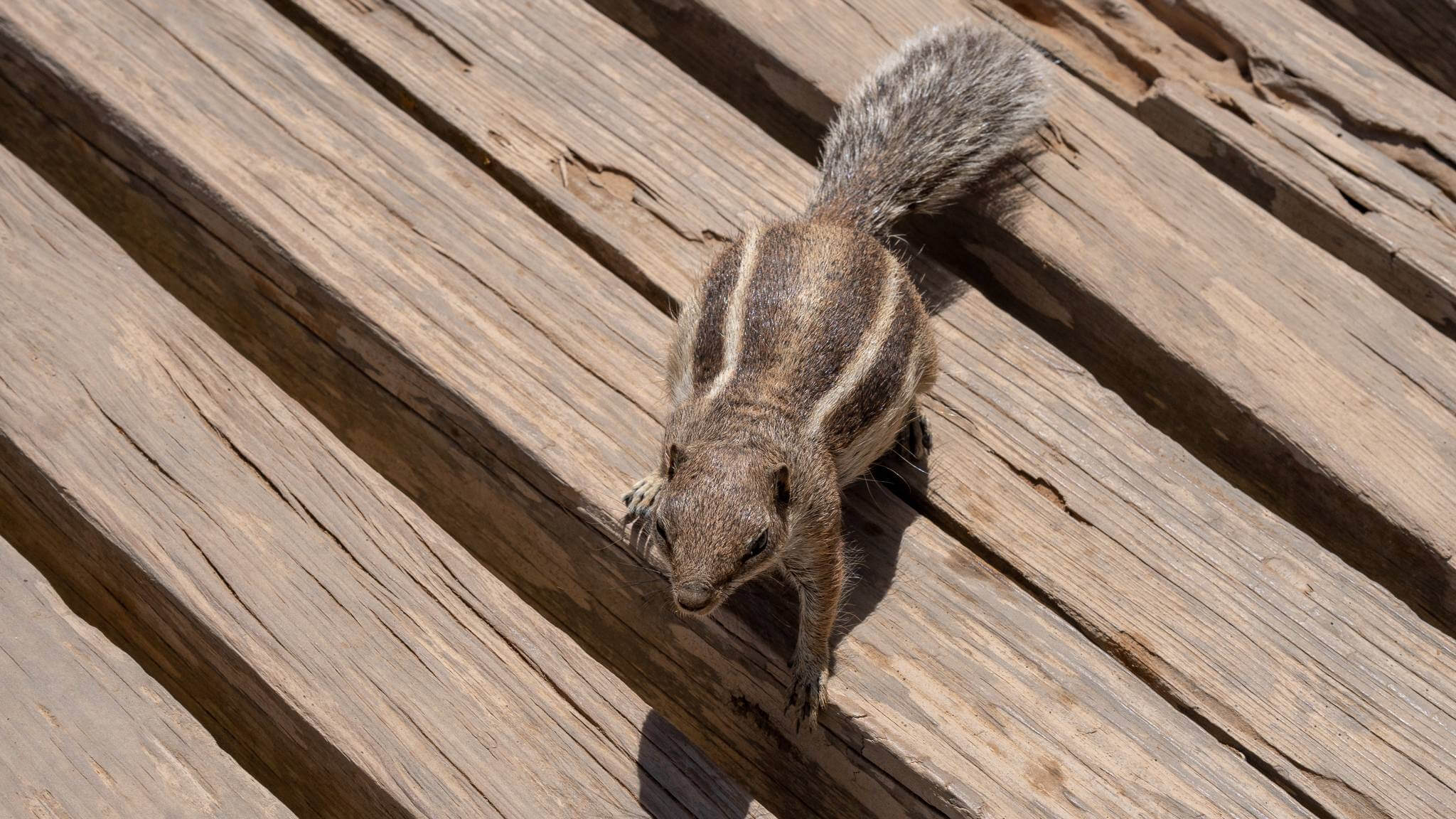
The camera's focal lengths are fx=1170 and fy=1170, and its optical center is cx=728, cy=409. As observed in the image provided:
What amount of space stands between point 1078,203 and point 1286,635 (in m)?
1.39

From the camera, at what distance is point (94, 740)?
2.46 metres

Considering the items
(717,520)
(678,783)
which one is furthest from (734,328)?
(678,783)

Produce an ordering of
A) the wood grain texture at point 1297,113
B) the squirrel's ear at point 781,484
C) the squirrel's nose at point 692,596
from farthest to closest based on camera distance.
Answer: the wood grain texture at point 1297,113
the squirrel's ear at point 781,484
the squirrel's nose at point 692,596

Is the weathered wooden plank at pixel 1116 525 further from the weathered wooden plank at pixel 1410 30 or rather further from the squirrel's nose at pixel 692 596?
the weathered wooden plank at pixel 1410 30

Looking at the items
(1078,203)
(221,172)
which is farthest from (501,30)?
(1078,203)

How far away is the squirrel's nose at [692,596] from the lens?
2.55 metres

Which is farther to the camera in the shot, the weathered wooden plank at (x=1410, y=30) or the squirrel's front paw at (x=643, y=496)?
the weathered wooden plank at (x=1410, y=30)

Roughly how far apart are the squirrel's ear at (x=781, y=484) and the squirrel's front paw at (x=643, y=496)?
12.2 inches

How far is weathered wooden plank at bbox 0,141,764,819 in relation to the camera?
262cm

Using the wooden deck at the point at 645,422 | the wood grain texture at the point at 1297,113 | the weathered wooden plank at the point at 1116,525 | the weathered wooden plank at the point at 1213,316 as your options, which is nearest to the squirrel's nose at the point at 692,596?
the wooden deck at the point at 645,422

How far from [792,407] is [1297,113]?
208cm

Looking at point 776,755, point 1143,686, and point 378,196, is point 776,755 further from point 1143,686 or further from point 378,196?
point 378,196

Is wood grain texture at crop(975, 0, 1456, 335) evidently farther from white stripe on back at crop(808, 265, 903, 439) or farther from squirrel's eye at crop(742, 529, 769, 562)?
squirrel's eye at crop(742, 529, 769, 562)

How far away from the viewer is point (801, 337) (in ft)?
9.59
